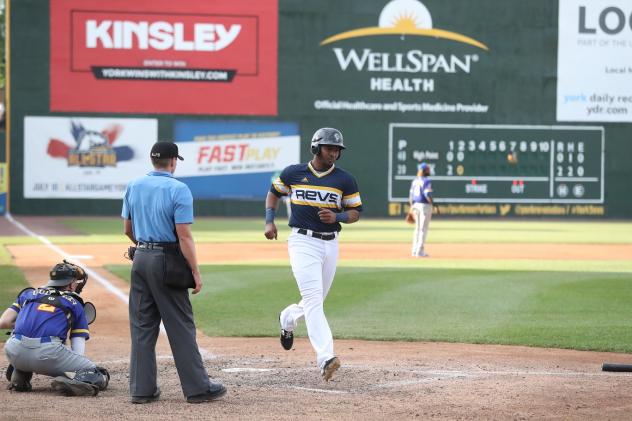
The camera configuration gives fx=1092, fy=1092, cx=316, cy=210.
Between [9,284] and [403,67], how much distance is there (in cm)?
2482

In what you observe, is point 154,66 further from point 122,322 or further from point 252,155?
point 122,322

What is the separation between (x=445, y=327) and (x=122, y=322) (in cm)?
382

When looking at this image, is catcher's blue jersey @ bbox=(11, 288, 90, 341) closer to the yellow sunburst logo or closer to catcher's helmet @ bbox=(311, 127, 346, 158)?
catcher's helmet @ bbox=(311, 127, 346, 158)

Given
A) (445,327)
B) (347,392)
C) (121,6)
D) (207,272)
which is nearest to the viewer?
(347,392)

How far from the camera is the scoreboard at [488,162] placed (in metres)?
38.5

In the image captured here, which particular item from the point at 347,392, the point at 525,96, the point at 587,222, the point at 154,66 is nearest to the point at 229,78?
the point at 154,66

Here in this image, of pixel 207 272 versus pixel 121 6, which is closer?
pixel 207 272

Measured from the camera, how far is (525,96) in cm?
3962

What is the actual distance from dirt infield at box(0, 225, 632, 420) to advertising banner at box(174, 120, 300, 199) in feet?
85.4

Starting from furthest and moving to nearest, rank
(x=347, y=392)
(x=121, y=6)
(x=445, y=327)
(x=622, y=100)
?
(x=622, y=100) → (x=121, y=6) → (x=445, y=327) → (x=347, y=392)

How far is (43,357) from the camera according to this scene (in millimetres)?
7973

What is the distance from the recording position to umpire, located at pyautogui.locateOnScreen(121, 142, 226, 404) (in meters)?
7.71

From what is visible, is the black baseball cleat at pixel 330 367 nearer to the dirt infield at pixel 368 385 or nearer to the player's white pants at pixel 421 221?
the dirt infield at pixel 368 385

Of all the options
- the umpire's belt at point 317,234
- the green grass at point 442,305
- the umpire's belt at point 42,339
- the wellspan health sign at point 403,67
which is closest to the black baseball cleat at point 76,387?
the umpire's belt at point 42,339
